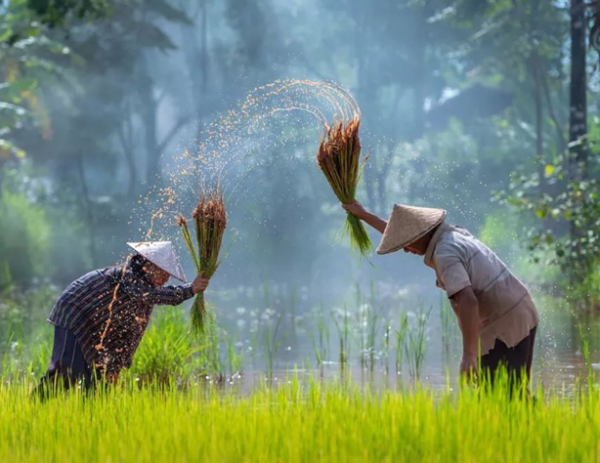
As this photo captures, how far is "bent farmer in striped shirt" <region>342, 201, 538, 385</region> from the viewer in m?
5.82

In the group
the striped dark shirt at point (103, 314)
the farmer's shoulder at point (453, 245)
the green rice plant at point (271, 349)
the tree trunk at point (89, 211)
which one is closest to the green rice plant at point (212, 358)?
the green rice plant at point (271, 349)

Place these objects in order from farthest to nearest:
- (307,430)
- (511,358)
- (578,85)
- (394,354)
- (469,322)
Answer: (578,85)
(394,354)
(511,358)
(469,322)
(307,430)

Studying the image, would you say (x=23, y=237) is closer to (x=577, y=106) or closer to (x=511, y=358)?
(x=577, y=106)

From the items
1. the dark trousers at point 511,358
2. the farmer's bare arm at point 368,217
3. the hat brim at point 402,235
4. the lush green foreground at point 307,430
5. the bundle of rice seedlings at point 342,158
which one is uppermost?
the bundle of rice seedlings at point 342,158

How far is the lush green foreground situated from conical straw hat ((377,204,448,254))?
739 millimetres

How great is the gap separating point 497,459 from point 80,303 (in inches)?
123

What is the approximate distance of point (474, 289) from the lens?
20.1 ft

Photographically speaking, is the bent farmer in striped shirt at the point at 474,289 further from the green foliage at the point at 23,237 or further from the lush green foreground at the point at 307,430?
the green foliage at the point at 23,237

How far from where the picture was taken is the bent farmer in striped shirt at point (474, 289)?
582 cm

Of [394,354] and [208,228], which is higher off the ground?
[208,228]

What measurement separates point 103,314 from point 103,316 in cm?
1

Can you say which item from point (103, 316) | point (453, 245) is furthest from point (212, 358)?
point (453, 245)

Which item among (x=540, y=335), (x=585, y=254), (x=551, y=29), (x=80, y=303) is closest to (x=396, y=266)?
(x=551, y=29)

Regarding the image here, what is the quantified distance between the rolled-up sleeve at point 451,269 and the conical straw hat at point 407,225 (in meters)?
0.12
